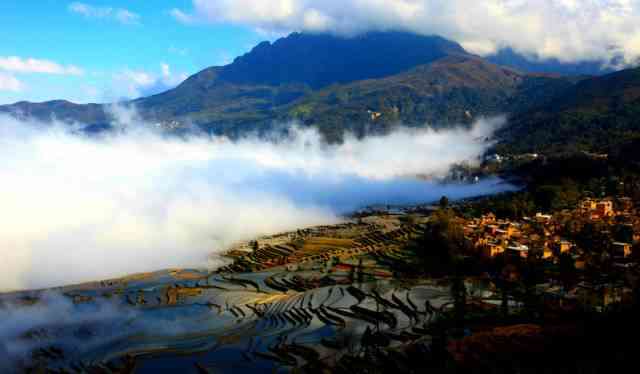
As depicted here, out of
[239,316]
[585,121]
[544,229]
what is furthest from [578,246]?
[585,121]

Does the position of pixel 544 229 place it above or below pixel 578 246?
above

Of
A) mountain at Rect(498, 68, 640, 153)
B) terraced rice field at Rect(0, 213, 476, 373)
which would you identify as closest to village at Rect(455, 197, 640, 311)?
terraced rice field at Rect(0, 213, 476, 373)

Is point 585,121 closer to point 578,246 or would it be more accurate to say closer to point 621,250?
point 578,246

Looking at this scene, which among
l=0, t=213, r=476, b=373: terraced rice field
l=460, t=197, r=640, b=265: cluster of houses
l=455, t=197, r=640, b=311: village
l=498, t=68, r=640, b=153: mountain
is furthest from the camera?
l=498, t=68, r=640, b=153: mountain

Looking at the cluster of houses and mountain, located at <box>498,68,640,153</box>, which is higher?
mountain, located at <box>498,68,640,153</box>

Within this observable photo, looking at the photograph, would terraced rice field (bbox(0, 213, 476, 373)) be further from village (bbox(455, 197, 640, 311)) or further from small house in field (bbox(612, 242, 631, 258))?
small house in field (bbox(612, 242, 631, 258))

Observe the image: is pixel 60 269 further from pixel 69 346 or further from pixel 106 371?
pixel 106 371

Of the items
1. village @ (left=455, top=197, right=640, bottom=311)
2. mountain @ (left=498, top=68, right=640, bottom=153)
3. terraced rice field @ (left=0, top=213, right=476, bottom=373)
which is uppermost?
mountain @ (left=498, top=68, right=640, bottom=153)

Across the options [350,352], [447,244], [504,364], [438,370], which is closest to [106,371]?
[350,352]
